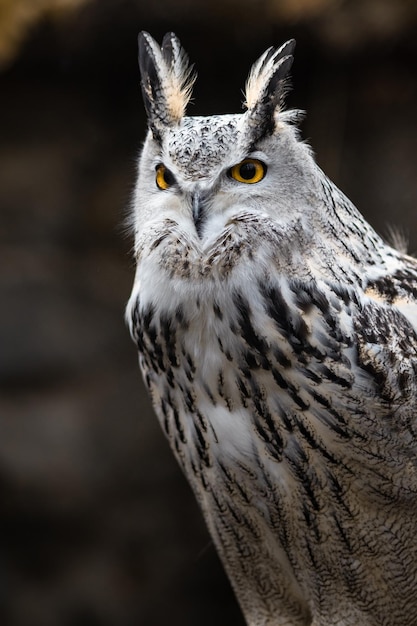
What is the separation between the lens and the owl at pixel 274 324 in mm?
1445

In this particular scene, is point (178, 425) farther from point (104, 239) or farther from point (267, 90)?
point (104, 239)

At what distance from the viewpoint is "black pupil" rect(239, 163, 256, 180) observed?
57.1 inches

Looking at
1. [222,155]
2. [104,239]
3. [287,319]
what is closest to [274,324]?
[287,319]

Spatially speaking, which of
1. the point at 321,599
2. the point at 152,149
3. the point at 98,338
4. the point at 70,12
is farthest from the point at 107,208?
the point at 321,599

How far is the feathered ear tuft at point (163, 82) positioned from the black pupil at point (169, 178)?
0.08m

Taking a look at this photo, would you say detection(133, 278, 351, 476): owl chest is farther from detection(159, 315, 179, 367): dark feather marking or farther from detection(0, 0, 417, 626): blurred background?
detection(0, 0, 417, 626): blurred background

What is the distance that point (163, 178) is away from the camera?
1.52 metres

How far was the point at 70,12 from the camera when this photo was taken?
279cm

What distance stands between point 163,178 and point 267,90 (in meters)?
0.25

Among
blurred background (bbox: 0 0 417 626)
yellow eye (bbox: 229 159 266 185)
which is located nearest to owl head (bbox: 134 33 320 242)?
yellow eye (bbox: 229 159 266 185)

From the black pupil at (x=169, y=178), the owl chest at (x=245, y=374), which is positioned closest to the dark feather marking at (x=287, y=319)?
the owl chest at (x=245, y=374)

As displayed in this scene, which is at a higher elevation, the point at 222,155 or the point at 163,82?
the point at 163,82

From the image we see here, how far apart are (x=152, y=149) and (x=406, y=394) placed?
2.20 ft

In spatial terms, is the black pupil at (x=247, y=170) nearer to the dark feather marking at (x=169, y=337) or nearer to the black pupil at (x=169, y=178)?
the black pupil at (x=169, y=178)
